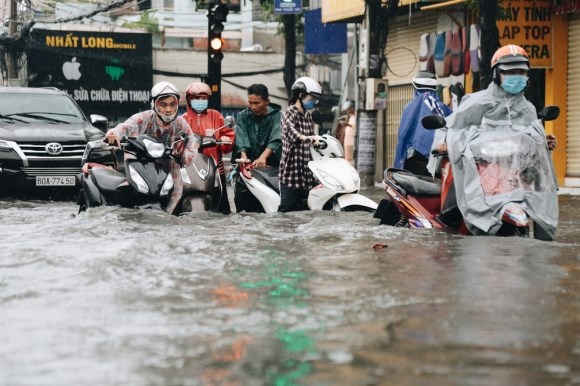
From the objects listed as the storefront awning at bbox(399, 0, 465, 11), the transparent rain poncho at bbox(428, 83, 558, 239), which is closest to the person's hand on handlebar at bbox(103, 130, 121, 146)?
the transparent rain poncho at bbox(428, 83, 558, 239)

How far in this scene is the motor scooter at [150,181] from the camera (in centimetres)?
1070

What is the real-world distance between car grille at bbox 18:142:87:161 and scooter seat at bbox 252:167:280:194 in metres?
4.84

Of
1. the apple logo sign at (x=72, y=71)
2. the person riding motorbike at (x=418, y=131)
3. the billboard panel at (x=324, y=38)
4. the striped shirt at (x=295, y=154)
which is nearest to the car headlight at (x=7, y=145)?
the striped shirt at (x=295, y=154)

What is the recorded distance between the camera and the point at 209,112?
13.0m

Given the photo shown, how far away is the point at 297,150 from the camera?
12.1 m

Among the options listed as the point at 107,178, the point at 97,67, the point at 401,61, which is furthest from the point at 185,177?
the point at 97,67

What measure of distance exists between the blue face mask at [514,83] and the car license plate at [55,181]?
326 inches

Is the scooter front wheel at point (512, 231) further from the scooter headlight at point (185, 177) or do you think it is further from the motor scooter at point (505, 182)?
the scooter headlight at point (185, 177)

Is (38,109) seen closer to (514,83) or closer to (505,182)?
(514,83)

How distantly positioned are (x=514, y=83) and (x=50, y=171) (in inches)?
332

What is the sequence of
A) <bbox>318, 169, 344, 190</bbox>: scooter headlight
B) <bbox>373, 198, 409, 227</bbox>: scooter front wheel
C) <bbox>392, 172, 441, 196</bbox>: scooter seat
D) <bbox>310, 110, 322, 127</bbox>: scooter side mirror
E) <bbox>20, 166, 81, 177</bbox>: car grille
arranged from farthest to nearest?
1. <bbox>20, 166, 81, 177</bbox>: car grille
2. <bbox>310, 110, 322, 127</bbox>: scooter side mirror
3. <bbox>318, 169, 344, 190</bbox>: scooter headlight
4. <bbox>373, 198, 409, 227</bbox>: scooter front wheel
5. <bbox>392, 172, 441, 196</bbox>: scooter seat

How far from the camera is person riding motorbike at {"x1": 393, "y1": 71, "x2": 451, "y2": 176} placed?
436 inches

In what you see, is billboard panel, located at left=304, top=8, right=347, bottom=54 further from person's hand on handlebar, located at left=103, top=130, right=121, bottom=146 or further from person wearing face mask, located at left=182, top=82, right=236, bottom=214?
person's hand on handlebar, located at left=103, top=130, right=121, bottom=146

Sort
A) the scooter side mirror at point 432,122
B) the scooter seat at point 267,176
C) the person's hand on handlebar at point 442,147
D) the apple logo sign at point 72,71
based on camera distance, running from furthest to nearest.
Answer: the apple logo sign at point 72,71 → the scooter seat at point 267,176 → the person's hand on handlebar at point 442,147 → the scooter side mirror at point 432,122
